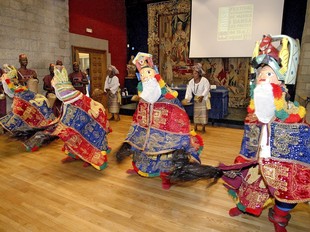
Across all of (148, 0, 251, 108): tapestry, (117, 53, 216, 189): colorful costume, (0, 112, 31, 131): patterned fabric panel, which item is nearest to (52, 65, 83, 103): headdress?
(117, 53, 216, 189): colorful costume

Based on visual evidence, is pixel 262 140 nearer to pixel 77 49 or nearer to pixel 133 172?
pixel 133 172

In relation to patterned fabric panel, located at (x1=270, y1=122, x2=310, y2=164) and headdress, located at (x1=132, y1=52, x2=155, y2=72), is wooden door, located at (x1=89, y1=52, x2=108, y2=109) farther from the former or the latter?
patterned fabric panel, located at (x1=270, y1=122, x2=310, y2=164)

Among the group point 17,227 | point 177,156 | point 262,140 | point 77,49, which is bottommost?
point 17,227

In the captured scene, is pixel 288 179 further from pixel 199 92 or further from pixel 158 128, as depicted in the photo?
pixel 199 92

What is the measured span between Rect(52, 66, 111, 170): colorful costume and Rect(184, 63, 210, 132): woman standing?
84.7 inches

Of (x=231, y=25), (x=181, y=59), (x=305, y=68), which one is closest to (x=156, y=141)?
(x=305, y=68)

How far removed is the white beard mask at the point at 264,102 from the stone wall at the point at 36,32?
504cm

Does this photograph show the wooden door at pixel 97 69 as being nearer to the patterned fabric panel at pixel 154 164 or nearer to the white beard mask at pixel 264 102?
the patterned fabric panel at pixel 154 164

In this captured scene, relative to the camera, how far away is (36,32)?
17.3 feet

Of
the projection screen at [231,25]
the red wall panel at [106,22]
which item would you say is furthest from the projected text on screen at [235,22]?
the red wall panel at [106,22]

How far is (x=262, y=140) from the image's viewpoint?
1.45 m

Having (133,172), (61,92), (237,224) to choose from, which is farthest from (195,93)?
(237,224)

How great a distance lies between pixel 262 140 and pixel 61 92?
7.02 ft

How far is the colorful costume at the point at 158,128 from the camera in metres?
2.28
